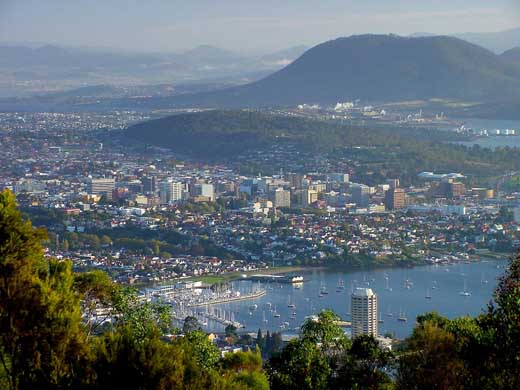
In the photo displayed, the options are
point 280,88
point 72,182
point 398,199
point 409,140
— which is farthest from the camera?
point 280,88

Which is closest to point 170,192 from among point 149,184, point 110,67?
point 149,184

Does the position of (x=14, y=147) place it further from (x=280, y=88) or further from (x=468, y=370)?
(x=468, y=370)

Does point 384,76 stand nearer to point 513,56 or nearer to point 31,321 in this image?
point 513,56

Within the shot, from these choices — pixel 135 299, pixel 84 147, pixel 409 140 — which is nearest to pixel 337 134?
pixel 409 140

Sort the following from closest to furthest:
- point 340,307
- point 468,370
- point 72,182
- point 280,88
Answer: point 468,370
point 340,307
point 72,182
point 280,88

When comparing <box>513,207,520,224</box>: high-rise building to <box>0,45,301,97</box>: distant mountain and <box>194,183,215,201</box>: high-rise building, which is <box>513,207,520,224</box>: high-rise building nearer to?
<box>194,183,215,201</box>: high-rise building

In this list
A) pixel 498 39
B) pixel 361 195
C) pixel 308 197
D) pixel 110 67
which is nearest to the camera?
pixel 308 197
